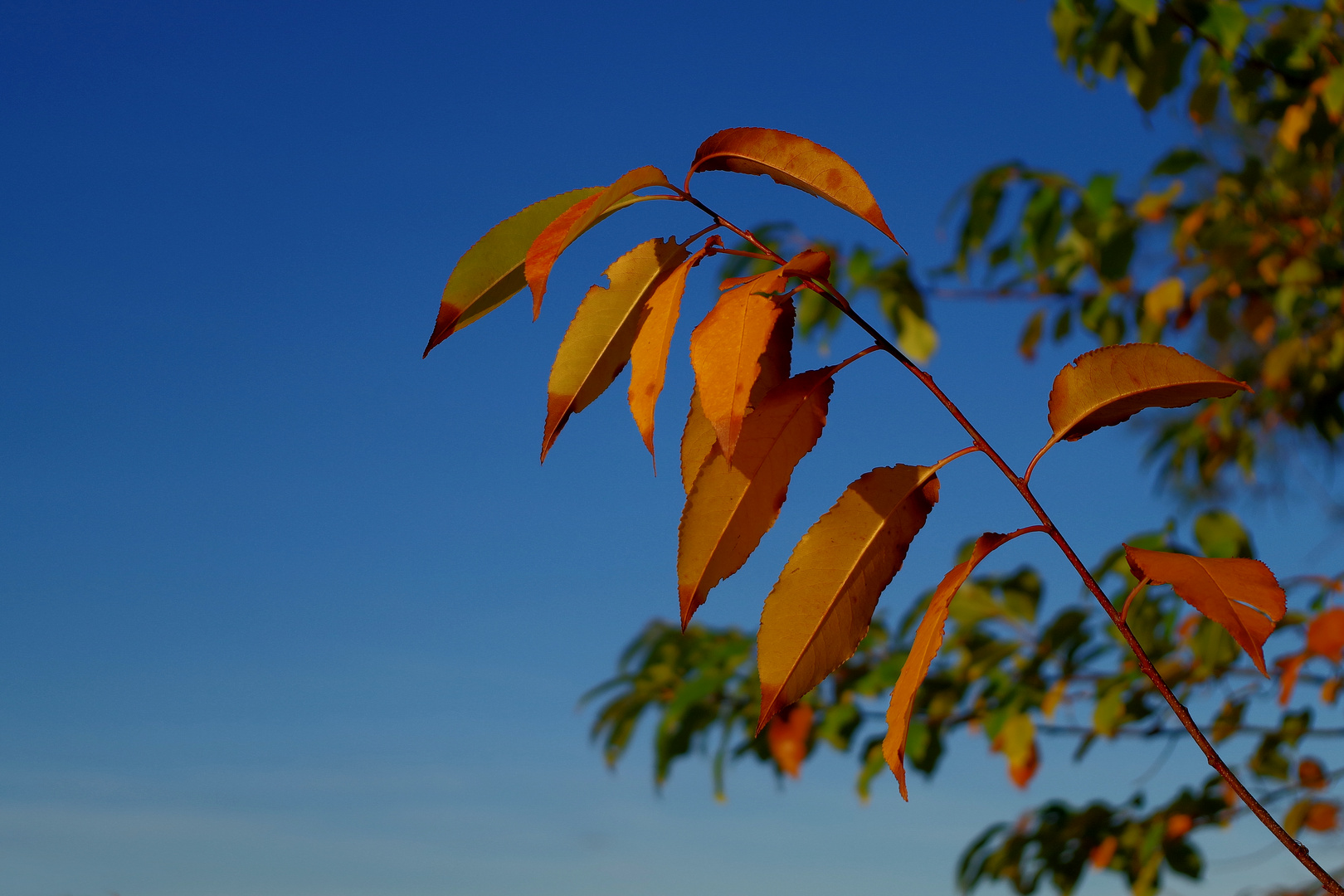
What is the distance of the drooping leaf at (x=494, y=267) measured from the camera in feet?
1.74

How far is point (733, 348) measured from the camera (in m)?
0.46

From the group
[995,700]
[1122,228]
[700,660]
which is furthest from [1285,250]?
[700,660]

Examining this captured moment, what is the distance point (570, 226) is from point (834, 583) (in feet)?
0.66

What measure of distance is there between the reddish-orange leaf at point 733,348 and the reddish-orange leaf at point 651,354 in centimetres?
2

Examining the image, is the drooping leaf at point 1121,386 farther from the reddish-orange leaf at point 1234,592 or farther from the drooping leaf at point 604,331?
the drooping leaf at point 604,331

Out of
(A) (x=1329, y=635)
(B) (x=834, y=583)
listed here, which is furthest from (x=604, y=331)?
(A) (x=1329, y=635)

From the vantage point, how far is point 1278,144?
2.75 m

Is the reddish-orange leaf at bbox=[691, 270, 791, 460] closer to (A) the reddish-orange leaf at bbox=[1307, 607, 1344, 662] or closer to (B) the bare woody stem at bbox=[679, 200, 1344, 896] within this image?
(B) the bare woody stem at bbox=[679, 200, 1344, 896]

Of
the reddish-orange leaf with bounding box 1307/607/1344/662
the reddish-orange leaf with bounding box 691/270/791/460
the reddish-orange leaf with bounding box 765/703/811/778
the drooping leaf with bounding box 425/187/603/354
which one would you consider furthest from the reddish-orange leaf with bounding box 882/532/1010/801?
the reddish-orange leaf with bounding box 765/703/811/778

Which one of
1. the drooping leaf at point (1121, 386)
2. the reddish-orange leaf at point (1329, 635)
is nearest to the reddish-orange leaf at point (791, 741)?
the reddish-orange leaf at point (1329, 635)

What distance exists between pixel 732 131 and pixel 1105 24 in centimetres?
172

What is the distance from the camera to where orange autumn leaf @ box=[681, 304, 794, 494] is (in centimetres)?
50

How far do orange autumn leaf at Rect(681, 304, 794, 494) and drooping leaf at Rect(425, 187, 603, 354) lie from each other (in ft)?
0.38

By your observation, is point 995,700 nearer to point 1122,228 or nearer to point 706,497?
point 1122,228
